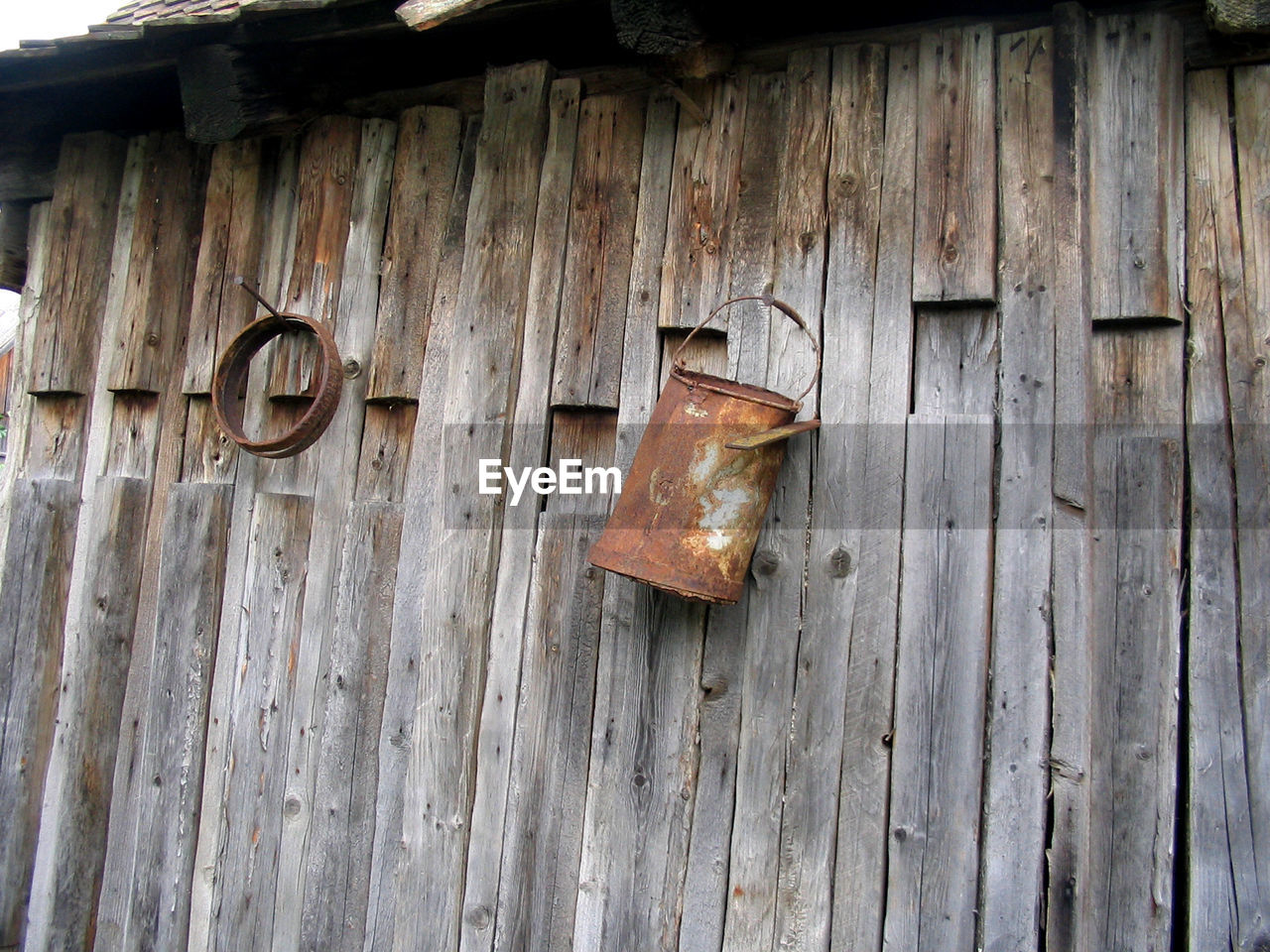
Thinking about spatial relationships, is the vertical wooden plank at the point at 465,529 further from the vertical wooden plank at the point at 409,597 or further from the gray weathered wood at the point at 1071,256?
the gray weathered wood at the point at 1071,256

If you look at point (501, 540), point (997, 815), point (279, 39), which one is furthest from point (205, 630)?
point (997, 815)

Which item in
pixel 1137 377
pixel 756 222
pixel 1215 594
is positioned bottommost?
pixel 1215 594

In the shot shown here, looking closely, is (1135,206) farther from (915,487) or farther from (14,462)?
(14,462)

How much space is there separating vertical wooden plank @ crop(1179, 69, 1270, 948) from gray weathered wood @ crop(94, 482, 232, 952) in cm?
302

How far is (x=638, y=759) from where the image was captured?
2449mm

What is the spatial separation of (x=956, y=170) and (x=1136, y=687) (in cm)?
144

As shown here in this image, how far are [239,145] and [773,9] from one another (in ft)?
6.91

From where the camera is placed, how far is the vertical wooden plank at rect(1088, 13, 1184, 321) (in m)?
2.21

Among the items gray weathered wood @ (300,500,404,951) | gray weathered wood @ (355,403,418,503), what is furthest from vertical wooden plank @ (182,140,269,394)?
gray weathered wood @ (300,500,404,951)

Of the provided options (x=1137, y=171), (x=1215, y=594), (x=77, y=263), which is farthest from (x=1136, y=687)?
(x=77, y=263)

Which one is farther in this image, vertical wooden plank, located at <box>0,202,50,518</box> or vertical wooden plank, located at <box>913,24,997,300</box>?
vertical wooden plank, located at <box>0,202,50,518</box>

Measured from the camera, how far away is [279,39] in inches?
113

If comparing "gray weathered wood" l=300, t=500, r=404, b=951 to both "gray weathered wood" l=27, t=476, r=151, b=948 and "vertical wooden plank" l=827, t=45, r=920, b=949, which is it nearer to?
"gray weathered wood" l=27, t=476, r=151, b=948

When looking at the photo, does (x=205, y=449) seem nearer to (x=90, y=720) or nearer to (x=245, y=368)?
(x=245, y=368)
